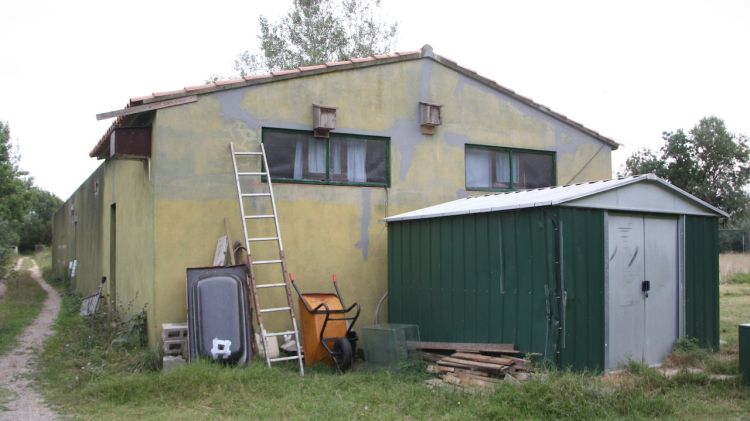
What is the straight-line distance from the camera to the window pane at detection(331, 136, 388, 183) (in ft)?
36.1

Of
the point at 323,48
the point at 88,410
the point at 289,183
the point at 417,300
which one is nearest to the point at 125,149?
the point at 289,183

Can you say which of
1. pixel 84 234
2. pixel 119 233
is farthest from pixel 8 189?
pixel 119 233

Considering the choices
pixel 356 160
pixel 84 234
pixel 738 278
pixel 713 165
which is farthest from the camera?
pixel 713 165

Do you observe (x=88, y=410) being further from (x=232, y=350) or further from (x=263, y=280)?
(x=263, y=280)

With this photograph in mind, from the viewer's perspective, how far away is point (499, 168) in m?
12.5

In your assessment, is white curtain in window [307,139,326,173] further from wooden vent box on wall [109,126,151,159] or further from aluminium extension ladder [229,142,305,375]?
wooden vent box on wall [109,126,151,159]

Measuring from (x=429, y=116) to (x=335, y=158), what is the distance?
1922 millimetres

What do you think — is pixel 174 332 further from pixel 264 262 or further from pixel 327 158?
pixel 327 158

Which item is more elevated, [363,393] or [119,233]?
[119,233]

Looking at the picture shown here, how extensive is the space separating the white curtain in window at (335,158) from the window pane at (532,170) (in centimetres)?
360

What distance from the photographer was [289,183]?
1054cm

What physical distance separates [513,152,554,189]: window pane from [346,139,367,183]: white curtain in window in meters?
3.14

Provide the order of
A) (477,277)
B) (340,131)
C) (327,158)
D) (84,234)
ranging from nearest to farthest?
(477,277), (327,158), (340,131), (84,234)

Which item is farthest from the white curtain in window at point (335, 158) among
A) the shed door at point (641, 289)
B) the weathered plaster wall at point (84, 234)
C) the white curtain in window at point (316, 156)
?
the weathered plaster wall at point (84, 234)
